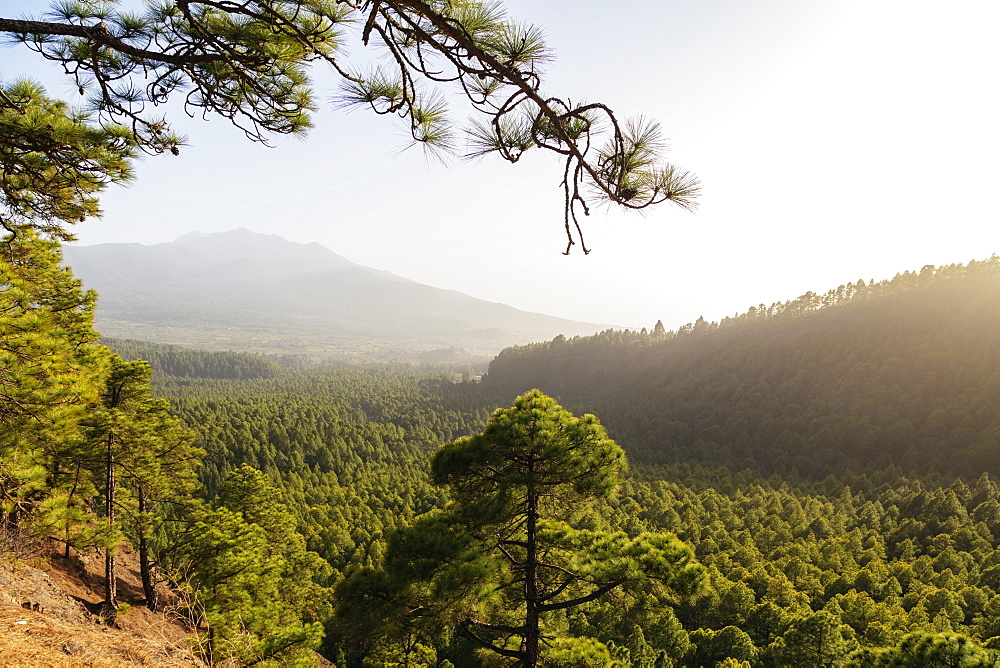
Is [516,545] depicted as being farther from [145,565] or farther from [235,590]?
[145,565]

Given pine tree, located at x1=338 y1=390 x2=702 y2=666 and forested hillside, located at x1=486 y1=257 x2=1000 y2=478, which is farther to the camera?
forested hillside, located at x1=486 y1=257 x2=1000 y2=478

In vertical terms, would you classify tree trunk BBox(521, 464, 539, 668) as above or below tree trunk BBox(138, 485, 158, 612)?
above

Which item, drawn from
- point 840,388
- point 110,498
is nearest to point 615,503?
point 110,498

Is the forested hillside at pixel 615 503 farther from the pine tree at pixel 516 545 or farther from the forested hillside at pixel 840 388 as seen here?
the forested hillside at pixel 840 388

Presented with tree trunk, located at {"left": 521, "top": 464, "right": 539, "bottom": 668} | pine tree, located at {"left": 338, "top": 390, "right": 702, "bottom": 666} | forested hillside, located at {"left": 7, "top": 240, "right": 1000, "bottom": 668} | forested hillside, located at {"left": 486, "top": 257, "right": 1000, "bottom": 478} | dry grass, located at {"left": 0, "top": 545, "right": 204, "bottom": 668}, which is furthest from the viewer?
forested hillside, located at {"left": 486, "top": 257, "right": 1000, "bottom": 478}

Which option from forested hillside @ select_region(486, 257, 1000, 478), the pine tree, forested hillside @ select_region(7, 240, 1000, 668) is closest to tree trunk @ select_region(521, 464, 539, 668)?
the pine tree

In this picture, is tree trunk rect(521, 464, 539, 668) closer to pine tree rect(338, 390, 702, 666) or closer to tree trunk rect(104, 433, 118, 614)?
pine tree rect(338, 390, 702, 666)

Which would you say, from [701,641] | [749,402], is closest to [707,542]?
[701,641]

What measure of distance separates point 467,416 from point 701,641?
53.2m

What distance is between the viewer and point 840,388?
210 feet

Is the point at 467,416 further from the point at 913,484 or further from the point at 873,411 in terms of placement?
the point at 873,411

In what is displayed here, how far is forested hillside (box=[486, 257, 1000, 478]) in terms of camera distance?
5141 centimetres

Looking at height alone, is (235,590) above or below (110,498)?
below

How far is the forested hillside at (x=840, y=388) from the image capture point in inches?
2024
